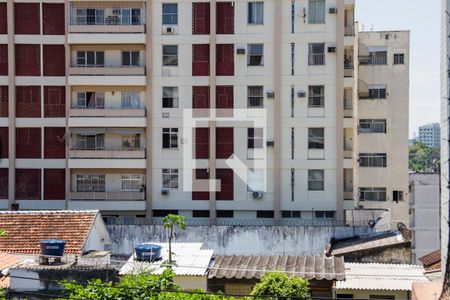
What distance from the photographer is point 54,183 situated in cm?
2942

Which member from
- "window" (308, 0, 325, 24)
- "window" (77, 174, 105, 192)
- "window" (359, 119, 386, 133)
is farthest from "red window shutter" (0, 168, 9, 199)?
"window" (359, 119, 386, 133)

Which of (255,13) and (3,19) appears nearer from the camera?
(255,13)

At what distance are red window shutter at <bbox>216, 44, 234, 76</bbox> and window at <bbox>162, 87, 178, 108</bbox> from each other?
1971 millimetres

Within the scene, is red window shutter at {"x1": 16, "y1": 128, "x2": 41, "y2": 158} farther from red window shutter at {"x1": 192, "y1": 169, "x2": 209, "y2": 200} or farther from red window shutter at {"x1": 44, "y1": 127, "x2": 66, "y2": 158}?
red window shutter at {"x1": 192, "y1": 169, "x2": 209, "y2": 200}

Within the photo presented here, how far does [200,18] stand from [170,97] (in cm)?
348

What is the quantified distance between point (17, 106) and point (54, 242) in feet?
37.7

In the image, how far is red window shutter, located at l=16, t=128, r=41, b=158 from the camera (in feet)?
96.0

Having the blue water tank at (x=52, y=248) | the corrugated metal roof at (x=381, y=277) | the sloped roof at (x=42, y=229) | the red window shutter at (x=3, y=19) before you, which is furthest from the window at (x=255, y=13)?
the blue water tank at (x=52, y=248)

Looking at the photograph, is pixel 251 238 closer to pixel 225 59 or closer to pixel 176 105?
pixel 176 105

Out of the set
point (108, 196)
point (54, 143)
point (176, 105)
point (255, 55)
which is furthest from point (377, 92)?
point (54, 143)

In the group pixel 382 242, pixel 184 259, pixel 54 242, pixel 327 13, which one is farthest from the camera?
pixel 327 13

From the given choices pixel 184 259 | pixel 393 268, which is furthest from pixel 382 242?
pixel 184 259

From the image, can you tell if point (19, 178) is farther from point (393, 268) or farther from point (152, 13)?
point (393, 268)

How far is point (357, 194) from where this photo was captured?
32875 millimetres
